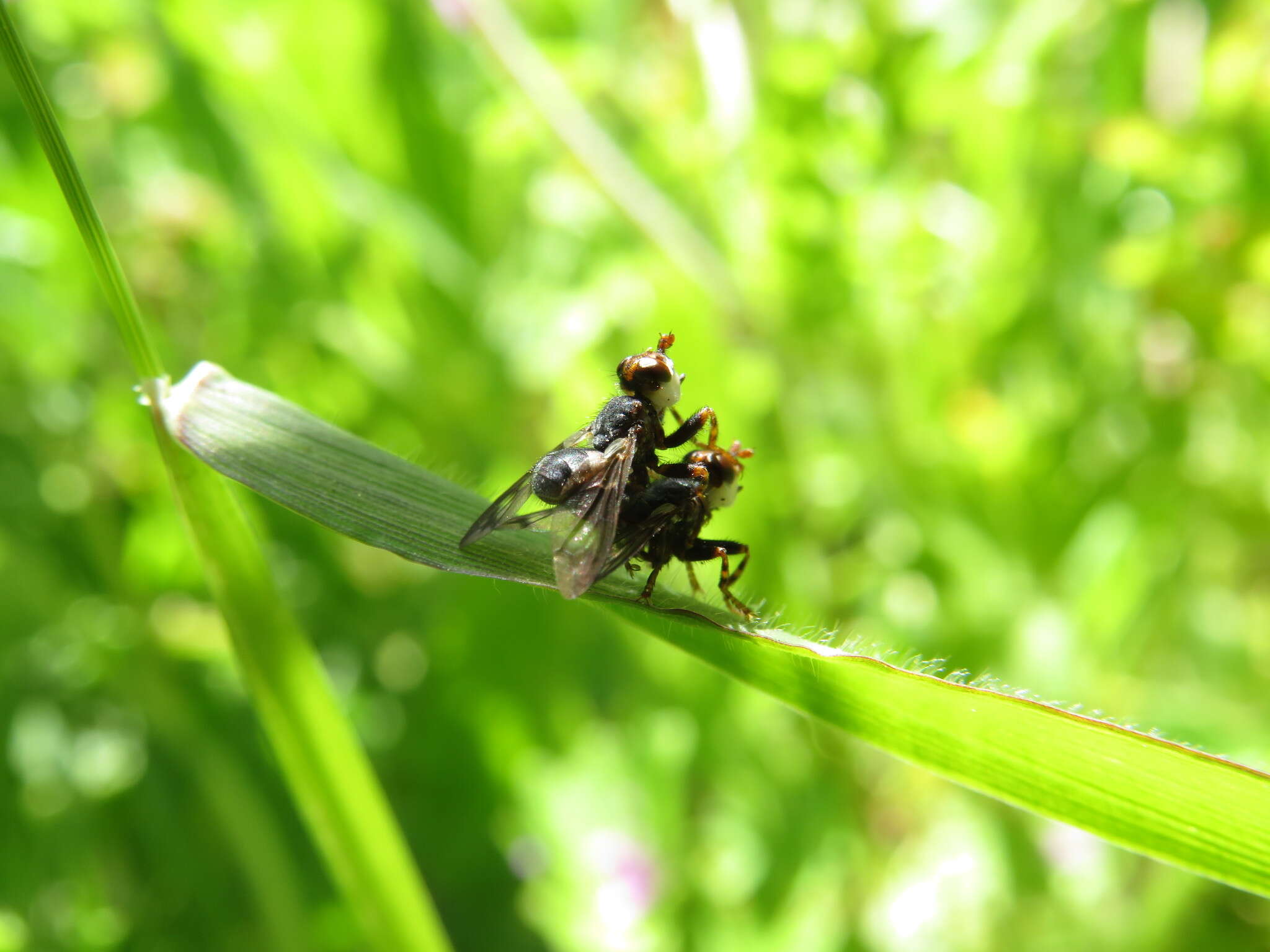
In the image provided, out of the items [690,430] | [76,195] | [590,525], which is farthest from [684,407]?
[76,195]

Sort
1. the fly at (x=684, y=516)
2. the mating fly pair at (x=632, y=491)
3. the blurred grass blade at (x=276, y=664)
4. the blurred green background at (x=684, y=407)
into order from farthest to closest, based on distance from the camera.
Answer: the blurred green background at (x=684, y=407)
the fly at (x=684, y=516)
the mating fly pair at (x=632, y=491)
the blurred grass blade at (x=276, y=664)

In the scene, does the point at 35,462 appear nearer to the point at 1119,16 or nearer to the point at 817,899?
the point at 817,899

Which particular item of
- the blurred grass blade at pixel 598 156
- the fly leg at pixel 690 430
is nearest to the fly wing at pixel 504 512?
the fly leg at pixel 690 430

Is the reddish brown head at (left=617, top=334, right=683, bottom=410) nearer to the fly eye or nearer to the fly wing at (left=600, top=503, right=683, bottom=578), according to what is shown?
the fly eye

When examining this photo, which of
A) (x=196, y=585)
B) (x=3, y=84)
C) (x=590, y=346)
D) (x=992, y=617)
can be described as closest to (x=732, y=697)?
(x=992, y=617)

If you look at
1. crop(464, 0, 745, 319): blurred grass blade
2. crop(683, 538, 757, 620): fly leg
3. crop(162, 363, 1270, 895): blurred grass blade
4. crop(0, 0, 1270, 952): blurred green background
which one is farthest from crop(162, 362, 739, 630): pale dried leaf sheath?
crop(464, 0, 745, 319): blurred grass blade

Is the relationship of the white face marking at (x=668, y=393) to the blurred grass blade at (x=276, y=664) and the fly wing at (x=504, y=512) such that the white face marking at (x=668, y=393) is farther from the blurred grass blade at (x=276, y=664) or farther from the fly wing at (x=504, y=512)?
the blurred grass blade at (x=276, y=664)
